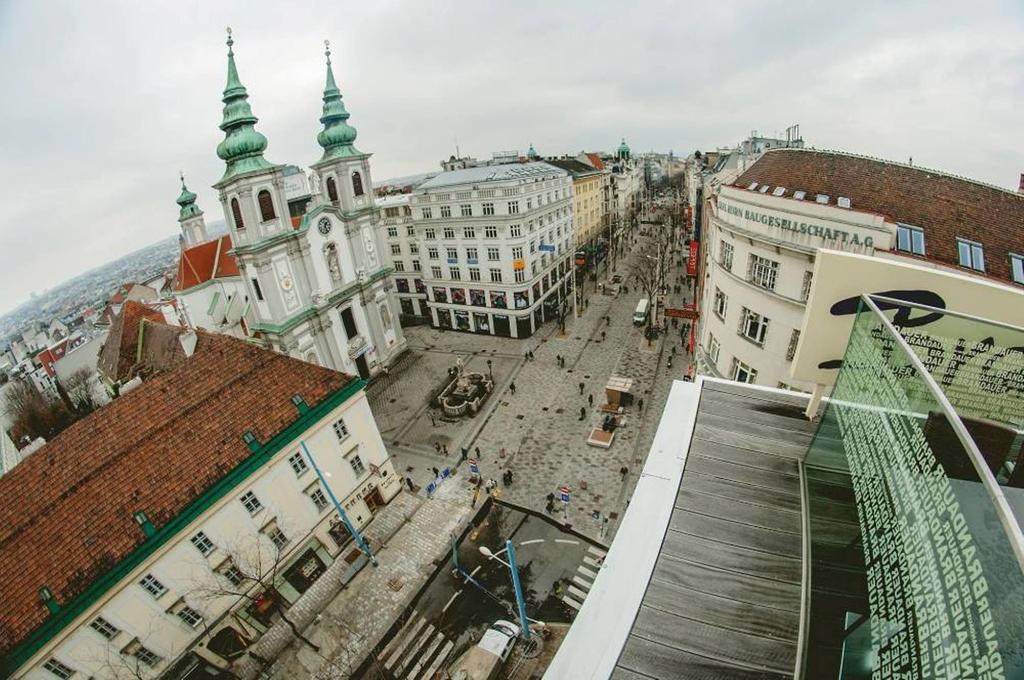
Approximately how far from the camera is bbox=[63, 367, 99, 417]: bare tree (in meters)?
56.9

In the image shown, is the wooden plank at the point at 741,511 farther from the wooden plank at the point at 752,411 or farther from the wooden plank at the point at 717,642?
the wooden plank at the point at 752,411

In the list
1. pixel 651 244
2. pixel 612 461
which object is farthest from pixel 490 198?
pixel 651 244

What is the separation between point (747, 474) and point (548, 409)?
1156 inches

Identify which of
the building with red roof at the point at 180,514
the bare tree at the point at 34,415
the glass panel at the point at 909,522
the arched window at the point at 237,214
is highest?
the arched window at the point at 237,214

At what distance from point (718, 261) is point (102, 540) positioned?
33.3 metres

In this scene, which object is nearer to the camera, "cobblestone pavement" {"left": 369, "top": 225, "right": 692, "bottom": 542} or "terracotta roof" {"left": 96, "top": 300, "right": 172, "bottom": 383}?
"cobblestone pavement" {"left": 369, "top": 225, "right": 692, "bottom": 542}

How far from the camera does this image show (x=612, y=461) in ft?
104

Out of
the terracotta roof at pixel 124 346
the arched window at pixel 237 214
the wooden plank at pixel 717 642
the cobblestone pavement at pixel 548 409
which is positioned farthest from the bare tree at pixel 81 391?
the wooden plank at pixel 717 642

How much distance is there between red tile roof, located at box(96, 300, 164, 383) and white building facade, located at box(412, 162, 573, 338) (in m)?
29.0

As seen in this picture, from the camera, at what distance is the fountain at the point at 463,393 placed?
39312 millimetres

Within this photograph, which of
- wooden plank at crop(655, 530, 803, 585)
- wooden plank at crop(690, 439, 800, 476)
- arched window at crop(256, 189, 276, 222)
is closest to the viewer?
wooden plank at crop(655, 530, 803, 585)

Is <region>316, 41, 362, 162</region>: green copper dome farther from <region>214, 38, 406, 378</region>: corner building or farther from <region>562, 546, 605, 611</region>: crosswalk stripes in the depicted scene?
<region>562, 546, 605, 611</region>: crosswalk stripes

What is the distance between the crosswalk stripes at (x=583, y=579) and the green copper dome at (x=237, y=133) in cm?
3775

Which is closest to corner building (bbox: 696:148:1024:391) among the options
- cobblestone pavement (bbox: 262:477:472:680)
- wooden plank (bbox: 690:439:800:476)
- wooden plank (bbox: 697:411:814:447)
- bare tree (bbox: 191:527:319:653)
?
wooden plank (bbox: 697:411:814:447)
